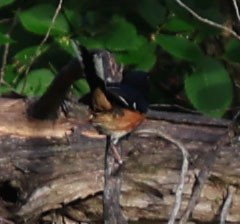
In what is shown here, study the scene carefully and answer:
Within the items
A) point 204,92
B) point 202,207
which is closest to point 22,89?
point 204,92

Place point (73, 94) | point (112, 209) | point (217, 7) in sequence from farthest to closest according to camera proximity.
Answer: point (217, 7) < point (73, 94) < point (112, 209)

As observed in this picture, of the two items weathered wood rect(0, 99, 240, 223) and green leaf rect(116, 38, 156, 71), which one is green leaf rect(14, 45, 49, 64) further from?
weathered wood rect(0, 99, 240, 223)

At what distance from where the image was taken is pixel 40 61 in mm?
4715

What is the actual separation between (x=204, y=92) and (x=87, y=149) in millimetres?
751

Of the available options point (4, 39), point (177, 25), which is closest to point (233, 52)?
point (177, 25)

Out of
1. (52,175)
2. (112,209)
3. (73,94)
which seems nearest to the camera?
(112,209)

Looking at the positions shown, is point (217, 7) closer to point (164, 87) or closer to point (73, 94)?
point (164, 87)

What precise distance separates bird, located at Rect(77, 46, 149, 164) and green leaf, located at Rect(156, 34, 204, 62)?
910 millimetres

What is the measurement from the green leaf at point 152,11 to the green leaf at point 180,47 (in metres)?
0.05

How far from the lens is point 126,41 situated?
4555mm

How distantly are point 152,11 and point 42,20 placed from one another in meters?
0.38

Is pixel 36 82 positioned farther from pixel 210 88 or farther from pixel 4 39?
pixel 210 88

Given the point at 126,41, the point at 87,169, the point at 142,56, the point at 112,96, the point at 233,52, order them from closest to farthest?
the point at 112,96 < the point at 87,169 < the point at 126,41 < the point at 142,56 < the point at 233,52

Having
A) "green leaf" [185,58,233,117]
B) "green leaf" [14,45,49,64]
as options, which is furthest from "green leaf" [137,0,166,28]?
"green leaf" [14,45,49,64]
